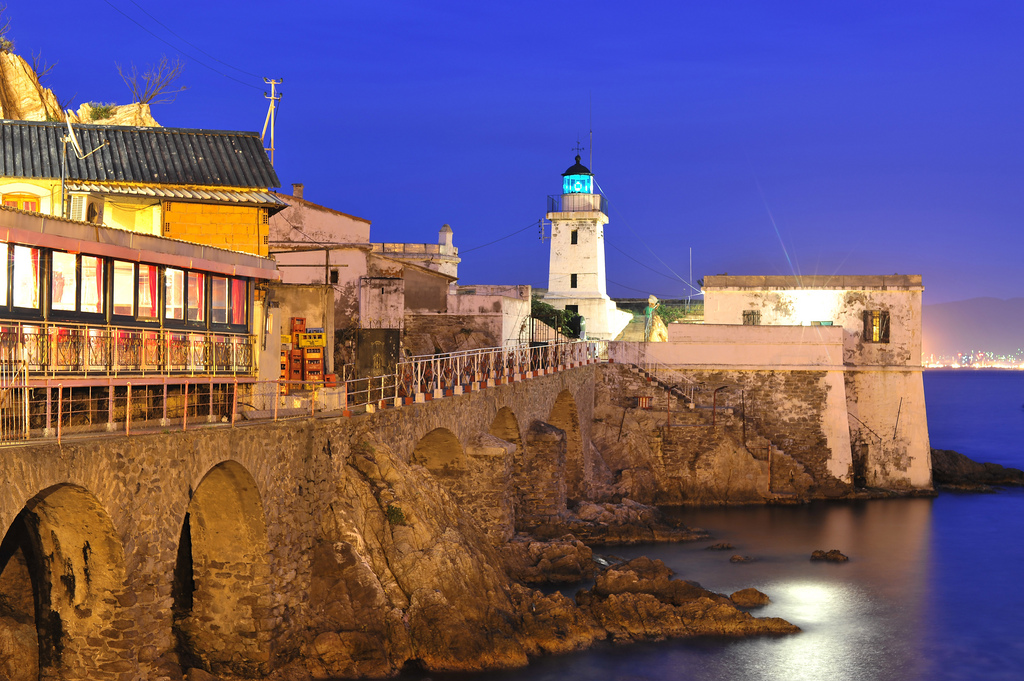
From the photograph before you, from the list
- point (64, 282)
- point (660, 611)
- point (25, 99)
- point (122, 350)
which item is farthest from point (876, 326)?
point (64, 282)

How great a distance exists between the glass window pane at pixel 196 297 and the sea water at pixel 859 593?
23.6 feet

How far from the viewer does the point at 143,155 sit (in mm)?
22000

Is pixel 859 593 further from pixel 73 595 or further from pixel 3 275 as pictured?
pixel 3 275

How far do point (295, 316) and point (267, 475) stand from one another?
771 centimetres

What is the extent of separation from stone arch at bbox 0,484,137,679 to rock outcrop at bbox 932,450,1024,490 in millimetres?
39577

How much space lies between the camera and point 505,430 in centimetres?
3023

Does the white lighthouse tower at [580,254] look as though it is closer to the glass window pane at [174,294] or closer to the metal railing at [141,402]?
the metal railing at [141,402]

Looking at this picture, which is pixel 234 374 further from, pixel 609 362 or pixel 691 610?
pixel 609 362

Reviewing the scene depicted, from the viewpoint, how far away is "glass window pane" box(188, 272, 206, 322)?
16.4 m

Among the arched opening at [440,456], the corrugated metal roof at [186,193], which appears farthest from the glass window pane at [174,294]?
the arched opening at [440,456]

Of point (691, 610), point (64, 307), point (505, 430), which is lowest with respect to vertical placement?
point (691, 610)

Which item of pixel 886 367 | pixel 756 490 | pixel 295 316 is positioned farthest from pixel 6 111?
pixel 886 367

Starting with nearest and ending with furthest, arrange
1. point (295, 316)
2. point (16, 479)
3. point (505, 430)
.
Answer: point (16, 479)
point (295, 316)
point (505, 430)

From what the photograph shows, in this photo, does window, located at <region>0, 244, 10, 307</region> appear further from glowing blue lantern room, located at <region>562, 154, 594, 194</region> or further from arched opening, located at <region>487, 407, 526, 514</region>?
glowing blue lantern room, located at <region>562, 154, 594, 194</region>
